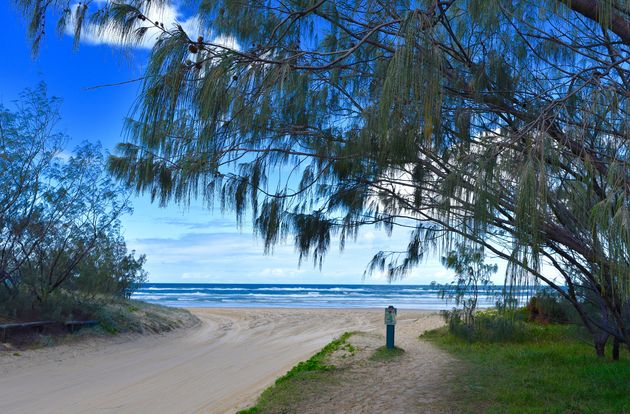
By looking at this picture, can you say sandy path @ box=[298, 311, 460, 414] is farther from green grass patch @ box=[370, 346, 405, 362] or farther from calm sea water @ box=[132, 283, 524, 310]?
calm sea water @ box=[132, 283, 524, 310]

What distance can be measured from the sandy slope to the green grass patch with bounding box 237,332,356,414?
317mm

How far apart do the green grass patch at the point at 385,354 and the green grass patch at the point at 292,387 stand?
0.97 m

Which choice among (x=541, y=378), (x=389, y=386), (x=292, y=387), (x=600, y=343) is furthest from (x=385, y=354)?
(x=292, y=387)

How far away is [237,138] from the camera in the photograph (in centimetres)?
493

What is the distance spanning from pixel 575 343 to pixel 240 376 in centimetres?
710

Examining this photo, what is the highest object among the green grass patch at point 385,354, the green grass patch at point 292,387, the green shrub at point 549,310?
the green shrub at point 549,310

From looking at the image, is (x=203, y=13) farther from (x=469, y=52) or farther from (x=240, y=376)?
(x=240, y=376)

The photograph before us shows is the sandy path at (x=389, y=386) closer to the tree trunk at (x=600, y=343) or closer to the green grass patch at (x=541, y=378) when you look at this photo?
the green grass patch at (x=541, y=378)

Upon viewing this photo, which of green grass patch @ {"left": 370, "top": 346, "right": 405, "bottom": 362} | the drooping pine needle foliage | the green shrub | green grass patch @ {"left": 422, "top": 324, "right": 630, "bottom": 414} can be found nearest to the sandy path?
green grass patch @ {"left": 370, "top": 346, "right": 405, "bottom": 362}

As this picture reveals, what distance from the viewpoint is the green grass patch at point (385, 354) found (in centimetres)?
1084

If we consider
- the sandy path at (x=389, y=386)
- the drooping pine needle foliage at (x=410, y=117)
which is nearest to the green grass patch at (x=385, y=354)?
the sandy path at (x=389, y=386)

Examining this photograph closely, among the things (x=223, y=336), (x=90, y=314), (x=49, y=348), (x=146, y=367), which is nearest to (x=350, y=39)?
(x=146, y=367)

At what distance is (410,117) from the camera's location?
14.2 ft

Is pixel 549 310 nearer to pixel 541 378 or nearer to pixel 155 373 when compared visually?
pixel 541 378
